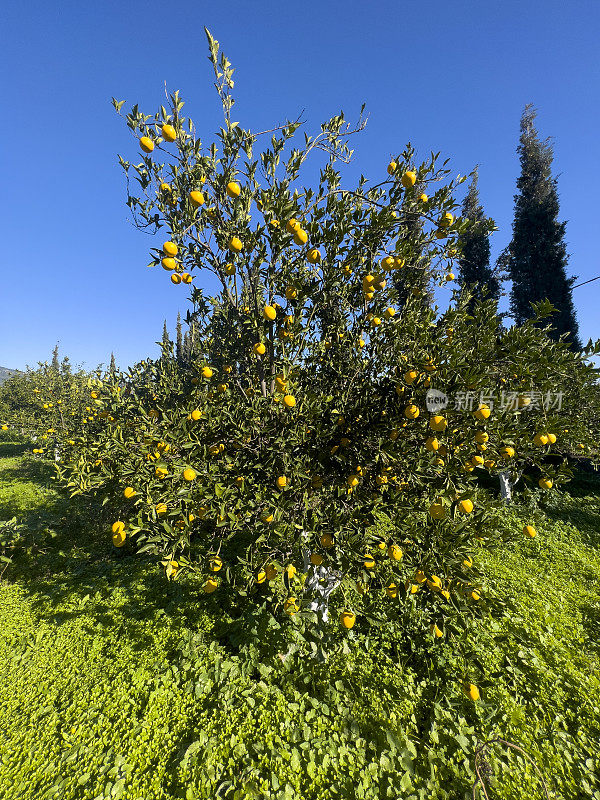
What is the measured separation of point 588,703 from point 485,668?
80cm

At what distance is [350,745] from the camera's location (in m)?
2.42

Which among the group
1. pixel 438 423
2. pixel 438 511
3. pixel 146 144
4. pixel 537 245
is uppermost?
pixel 537 245

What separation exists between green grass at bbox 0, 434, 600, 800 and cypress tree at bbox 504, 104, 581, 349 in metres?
15.1

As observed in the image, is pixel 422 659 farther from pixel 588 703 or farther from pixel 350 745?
pixel 588 703

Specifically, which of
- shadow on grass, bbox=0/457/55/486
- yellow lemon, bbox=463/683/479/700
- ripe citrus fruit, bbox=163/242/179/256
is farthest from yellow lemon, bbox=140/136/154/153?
shadow on grass, bbox=0/457/55/486

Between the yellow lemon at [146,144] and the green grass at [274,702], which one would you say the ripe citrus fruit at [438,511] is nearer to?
the green grass at [274,702]

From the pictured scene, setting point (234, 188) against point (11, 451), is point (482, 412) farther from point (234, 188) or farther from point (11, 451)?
point (11, 451)

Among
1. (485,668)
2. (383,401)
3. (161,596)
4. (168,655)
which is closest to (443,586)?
(383,401)

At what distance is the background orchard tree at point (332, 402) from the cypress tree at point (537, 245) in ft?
49.4

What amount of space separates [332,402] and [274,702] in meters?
2.60

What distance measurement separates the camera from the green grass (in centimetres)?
222

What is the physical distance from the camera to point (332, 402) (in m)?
2.93

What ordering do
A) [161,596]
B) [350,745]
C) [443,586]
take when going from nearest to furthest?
1. [443,586]
2. [350,745]
3. [161,596]

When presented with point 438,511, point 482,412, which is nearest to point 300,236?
point 482,412
